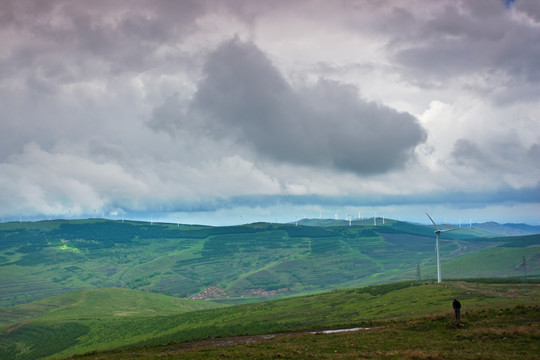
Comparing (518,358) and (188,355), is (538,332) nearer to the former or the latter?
(518,358)

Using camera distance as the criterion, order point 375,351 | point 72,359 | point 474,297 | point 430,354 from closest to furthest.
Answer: point 430,354 < point 375,351 < point 72,359 < point 474,297

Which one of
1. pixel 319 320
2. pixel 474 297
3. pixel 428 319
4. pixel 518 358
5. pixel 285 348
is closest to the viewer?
pixel 518 358

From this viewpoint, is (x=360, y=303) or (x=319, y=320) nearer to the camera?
(x=319, y=320)

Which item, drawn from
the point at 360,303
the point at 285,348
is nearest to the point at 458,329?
the point at 285,348

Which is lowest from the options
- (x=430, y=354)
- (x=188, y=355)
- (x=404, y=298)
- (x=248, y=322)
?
(x=248, y=322)

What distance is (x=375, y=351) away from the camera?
55656 millimetres

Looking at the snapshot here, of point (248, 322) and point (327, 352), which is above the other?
point (327, 352)

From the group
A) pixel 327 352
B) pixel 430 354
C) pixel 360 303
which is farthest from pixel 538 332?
pixel 360 303

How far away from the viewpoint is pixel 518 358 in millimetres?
46375

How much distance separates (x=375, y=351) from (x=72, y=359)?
6035 centimetres

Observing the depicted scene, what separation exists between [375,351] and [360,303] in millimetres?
139113

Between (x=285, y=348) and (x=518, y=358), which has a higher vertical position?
(x=518, y=358)

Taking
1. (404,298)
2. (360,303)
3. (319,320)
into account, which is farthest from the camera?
(360,303)

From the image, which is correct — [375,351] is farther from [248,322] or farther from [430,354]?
[248,322]
